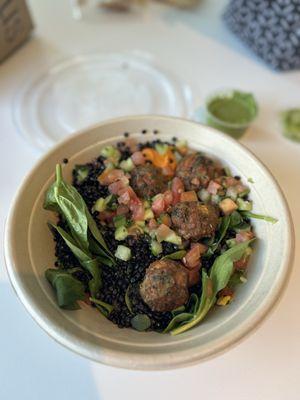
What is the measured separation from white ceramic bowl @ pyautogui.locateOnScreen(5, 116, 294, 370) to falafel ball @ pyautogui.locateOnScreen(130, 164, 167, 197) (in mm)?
115

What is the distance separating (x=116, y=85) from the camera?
153 cm

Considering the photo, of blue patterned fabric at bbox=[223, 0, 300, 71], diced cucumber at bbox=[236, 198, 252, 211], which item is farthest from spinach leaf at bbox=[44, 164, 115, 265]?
blue patterned fabric at bbox=[223, 0, 300, 71]

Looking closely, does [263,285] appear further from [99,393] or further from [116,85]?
[116,85]

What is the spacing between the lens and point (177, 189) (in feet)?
3.53

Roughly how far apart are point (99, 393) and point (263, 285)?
0.40 meters

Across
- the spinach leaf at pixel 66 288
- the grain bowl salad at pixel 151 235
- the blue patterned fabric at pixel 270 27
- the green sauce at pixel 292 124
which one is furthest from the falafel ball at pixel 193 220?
the blue patterned fabric at pixel 270 27

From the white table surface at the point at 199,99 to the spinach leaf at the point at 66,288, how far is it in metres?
0.14

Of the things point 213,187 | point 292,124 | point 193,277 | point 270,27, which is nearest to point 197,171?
point 213,187

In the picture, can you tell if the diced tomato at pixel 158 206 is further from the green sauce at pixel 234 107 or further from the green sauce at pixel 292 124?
the green sauce at pixel 292 124

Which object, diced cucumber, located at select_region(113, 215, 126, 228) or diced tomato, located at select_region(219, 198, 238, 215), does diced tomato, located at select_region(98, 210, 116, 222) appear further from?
diced tomato, located at select_region(219, 198, 238, 215)

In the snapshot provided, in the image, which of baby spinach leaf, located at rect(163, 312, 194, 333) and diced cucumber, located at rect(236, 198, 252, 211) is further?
diced cucumber, located at rect(236, 198, 252, 211)

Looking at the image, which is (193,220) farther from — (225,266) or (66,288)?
(66,288)

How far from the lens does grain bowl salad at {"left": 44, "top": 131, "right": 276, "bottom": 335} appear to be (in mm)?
890

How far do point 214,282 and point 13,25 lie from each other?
113cm
